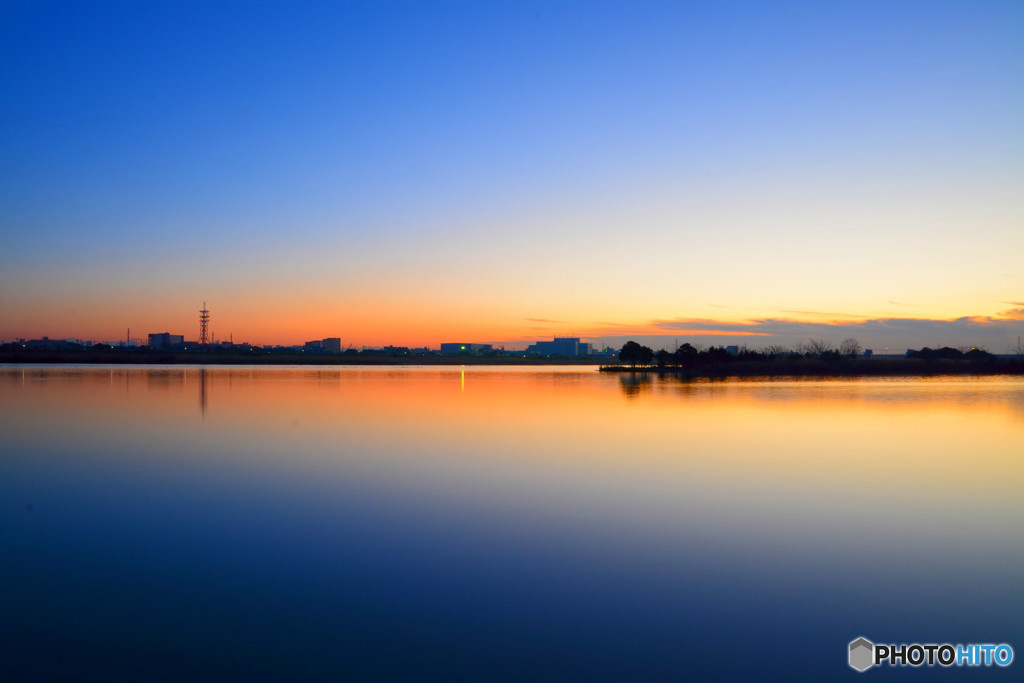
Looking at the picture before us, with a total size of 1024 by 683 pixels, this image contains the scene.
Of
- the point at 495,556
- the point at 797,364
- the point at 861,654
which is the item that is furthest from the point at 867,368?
the point at 861,654

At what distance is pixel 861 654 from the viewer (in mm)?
5113

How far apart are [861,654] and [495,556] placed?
361 centimetres

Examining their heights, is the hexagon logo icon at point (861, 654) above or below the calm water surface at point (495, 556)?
below

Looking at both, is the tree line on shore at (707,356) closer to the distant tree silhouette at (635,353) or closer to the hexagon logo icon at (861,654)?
the distant tree silhouette at (635,353)

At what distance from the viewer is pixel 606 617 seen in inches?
219

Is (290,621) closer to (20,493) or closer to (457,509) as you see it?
(457,509)

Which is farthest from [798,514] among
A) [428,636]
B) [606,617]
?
[428,636]

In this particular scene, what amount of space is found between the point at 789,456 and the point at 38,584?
42.9 feet

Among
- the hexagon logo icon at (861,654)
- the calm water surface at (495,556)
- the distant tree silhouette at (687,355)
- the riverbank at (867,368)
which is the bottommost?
the hexagon logo icon at (861,654)

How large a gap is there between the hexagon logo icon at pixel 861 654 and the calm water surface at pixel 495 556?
0.10m

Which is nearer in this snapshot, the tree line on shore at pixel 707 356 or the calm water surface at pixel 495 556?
the calm water surface at pixel 495 556

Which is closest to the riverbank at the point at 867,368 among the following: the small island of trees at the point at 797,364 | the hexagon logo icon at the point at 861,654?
the small island of trees at the point at 797,364

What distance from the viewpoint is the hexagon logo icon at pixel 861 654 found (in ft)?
16.3

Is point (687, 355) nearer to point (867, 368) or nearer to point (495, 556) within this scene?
point (867, 368)
